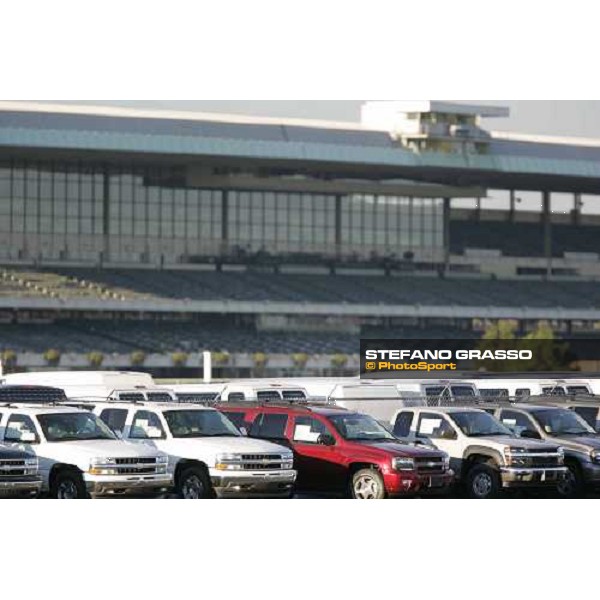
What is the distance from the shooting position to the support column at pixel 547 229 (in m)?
110

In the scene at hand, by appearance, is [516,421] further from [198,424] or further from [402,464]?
[198,424]

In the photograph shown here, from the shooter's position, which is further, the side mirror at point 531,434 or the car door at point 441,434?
the side mirror at point 531,434

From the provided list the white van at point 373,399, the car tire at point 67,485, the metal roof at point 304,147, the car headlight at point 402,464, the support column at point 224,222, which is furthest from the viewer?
the support column at point 224,222

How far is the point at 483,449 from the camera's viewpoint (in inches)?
1196

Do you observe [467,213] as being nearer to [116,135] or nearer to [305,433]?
[116,135]

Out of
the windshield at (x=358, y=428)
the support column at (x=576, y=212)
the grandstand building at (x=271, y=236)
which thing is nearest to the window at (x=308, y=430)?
the windshield at (x=358, y=428)

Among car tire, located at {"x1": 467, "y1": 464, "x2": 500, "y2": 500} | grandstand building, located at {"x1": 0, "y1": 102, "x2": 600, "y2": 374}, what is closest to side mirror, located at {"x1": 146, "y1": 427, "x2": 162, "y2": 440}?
car tire, located at {"x1": 467, "y1": 464, "x2": 500, "y2": 500}

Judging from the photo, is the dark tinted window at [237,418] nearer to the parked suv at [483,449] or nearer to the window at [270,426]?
the window at [270,426]

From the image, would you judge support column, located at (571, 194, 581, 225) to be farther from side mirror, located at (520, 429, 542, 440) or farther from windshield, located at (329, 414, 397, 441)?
windshield, located at (329, 414, 397, 441)

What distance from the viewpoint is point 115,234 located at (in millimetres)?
98375

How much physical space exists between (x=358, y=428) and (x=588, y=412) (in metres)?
7.69

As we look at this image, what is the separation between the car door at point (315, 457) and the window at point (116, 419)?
285 cm

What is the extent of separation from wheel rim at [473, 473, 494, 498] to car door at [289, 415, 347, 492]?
277cm

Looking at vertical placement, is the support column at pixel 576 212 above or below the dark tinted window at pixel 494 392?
above
